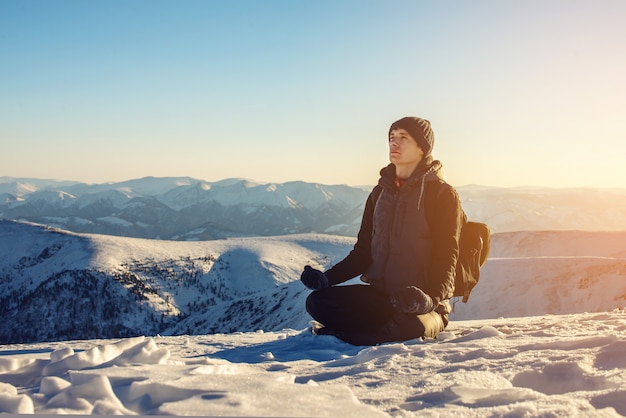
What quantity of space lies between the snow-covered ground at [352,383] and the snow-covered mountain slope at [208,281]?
1974 centimetres

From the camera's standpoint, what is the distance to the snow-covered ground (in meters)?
2.53

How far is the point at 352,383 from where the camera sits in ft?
11.5

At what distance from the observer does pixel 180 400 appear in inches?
101

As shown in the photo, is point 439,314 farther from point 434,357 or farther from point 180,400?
point 180,400

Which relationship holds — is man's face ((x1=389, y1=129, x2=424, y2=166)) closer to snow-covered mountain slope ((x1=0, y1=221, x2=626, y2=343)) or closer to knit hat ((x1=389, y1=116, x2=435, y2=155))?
knit hat ((x1=389, y1=116, x2=435, y2=155))

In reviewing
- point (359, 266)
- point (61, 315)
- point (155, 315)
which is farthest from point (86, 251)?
point (359, 266)

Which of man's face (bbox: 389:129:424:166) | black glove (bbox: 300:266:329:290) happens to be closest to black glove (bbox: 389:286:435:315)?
black glove (bbox: 300:266:329:290)

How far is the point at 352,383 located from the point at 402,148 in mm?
3482

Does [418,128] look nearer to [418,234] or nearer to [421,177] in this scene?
[421,177]

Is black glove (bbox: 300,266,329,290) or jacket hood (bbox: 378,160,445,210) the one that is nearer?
jacket hood (bbox: 378,160,445,210)

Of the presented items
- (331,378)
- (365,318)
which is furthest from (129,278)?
(331,378)

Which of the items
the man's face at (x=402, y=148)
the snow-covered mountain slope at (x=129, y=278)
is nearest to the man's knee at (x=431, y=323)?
the man's face at (x=402, y=148)

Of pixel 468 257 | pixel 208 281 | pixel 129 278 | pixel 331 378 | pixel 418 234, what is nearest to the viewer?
pixel 331 378

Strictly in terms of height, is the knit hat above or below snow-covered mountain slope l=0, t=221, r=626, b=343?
above
